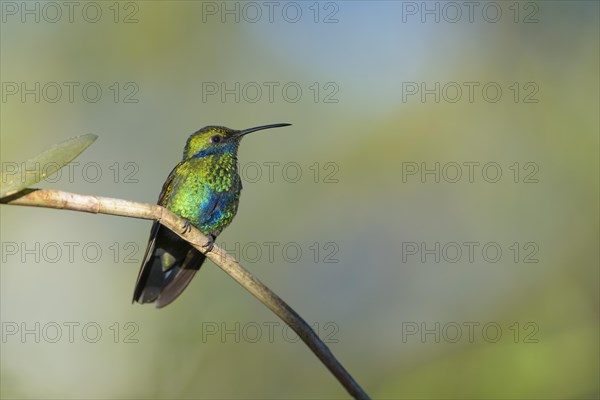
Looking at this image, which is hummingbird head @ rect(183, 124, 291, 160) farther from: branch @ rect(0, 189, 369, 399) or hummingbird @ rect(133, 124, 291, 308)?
branch @ rect(0, 189, 369, 399)

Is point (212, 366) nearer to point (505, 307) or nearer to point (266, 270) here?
point (266, 270)

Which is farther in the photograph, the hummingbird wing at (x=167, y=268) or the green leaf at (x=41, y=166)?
the hummingbird wing at (x=167, y=268)

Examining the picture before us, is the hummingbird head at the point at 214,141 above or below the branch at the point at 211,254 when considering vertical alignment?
above

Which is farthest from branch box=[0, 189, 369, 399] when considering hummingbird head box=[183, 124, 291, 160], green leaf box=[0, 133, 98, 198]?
hummingbird head box=[183, 124, 291, 160]

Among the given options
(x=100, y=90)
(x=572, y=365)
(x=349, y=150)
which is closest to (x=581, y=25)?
(x=349, y=150)

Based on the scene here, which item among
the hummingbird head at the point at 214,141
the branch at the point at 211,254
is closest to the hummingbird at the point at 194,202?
the hummingbird head at the point at 214,141

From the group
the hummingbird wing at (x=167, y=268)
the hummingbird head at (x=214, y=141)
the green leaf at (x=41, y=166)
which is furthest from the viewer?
the hummingbird head at (x=214, y=141)

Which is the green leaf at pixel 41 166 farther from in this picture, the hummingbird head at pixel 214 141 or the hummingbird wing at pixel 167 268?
the hummingbird head at pixel 214 141

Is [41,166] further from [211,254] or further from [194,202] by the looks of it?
[194,202]
